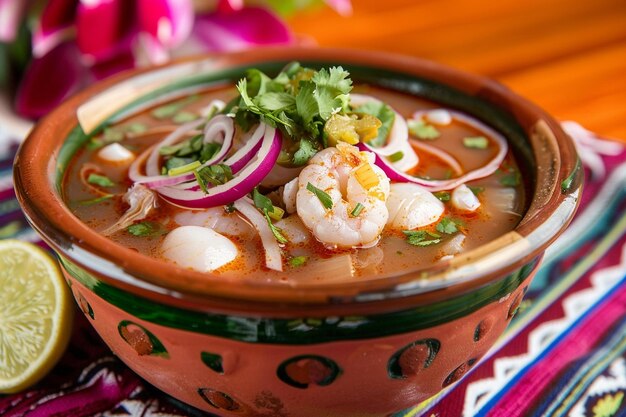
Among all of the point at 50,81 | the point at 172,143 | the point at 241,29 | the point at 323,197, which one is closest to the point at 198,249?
the point at 323,197

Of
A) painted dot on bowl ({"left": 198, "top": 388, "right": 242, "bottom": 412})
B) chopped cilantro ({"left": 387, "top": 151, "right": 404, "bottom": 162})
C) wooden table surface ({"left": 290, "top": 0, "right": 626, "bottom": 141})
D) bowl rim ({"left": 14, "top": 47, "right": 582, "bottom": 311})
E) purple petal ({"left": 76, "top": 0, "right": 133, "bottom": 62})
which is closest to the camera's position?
bowl rim ({"left": 14, "top": 47, "right": 582, "bottom": 311})

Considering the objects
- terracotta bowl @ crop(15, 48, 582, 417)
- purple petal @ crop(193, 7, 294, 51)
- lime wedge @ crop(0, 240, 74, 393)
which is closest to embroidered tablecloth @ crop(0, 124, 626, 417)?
lime wedge @ crop(0, 240, 74, 393)

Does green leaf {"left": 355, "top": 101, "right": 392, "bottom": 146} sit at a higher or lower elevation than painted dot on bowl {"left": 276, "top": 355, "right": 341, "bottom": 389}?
higher

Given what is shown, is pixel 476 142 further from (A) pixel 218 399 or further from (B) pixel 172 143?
(A) pixel 218 399

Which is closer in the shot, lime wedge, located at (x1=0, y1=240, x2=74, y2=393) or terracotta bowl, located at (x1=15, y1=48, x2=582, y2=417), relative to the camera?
terracotta bowl, located at (x1=15, y1=48, x2=582, y2=417)

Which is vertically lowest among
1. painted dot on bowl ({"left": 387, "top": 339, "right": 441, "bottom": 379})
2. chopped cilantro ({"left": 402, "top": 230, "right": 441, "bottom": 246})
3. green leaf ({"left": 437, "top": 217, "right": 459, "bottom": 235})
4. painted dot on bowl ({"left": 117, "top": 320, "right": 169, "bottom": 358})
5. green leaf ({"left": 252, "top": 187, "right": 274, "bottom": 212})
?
painted dot on bowl ({"left": 117, "top": 320, "right": 169, "bottom": 358})

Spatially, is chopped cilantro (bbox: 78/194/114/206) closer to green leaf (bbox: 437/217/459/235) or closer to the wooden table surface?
green leaf (bbox: 437/217/459/235)

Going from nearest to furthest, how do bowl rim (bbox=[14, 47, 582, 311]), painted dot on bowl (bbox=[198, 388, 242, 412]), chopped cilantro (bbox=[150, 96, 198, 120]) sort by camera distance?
1. bowl rim (bbox=[14, 47, 582, 311])
2. painted dot on bowl (bbox=[198, 388, 242, 412])
3. chopped cilantro (bbox=[150, 96, 198, 120])

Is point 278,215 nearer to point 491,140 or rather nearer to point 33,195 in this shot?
point 33,195
